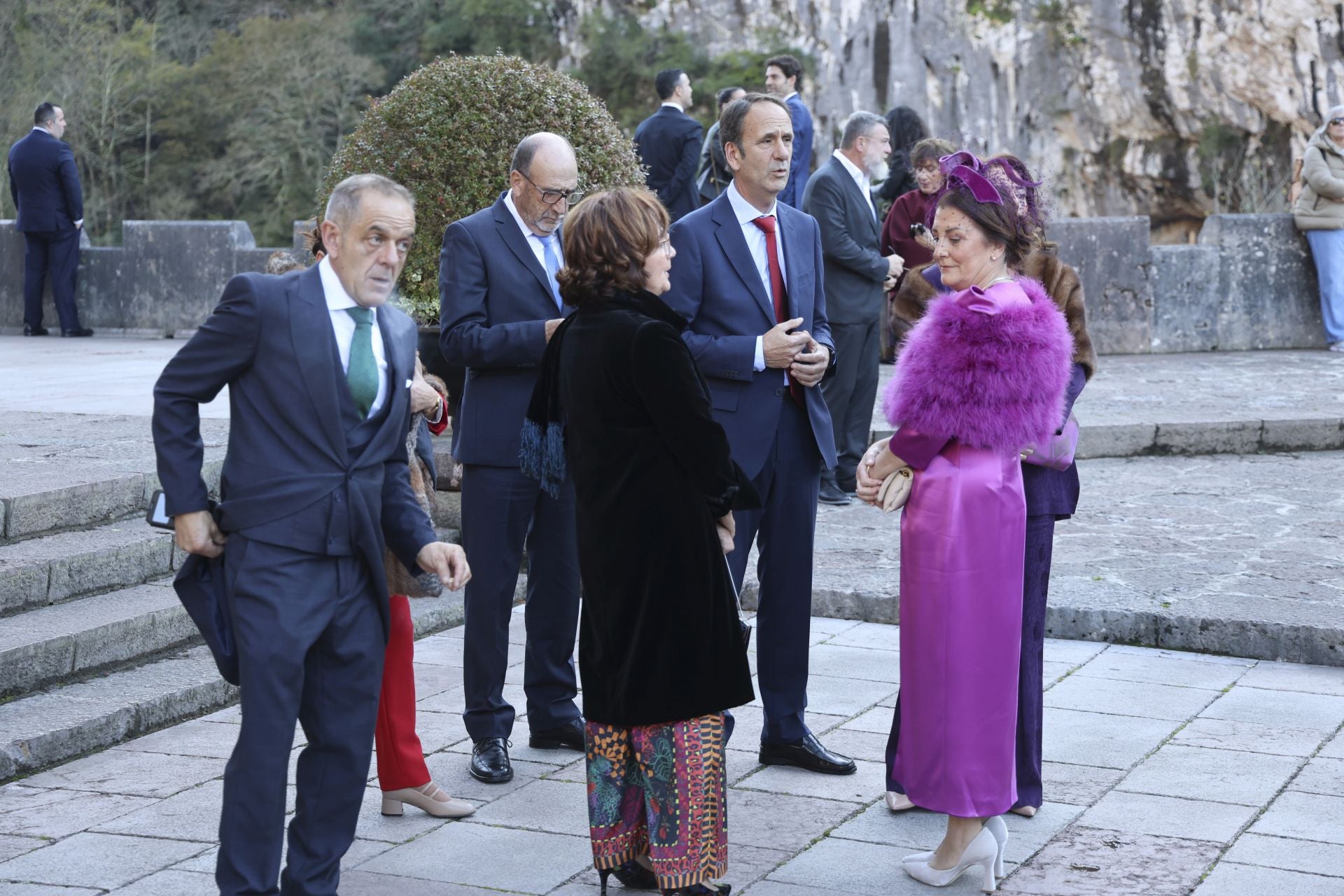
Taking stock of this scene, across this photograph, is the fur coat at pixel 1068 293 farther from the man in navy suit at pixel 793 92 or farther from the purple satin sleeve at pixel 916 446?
the man in navy suit at pixel 793 92

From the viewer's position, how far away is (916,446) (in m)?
3.68

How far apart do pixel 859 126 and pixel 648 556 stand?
4.71 metres

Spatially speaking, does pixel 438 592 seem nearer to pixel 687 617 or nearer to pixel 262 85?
pixel 687 617

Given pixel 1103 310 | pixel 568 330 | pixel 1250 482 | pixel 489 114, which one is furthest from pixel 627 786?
pixel 1103 310

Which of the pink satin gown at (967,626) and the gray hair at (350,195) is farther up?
the gray hair at (350,195)

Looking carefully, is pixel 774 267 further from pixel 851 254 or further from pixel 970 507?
pixel 851 254

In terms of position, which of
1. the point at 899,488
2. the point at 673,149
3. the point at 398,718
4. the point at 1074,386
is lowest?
the point at 398,718

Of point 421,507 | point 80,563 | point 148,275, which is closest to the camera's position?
point 421,507

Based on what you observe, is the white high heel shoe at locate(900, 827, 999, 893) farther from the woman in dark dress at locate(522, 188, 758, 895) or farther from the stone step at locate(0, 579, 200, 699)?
the stone step at locate(0, 579, 200, 699)

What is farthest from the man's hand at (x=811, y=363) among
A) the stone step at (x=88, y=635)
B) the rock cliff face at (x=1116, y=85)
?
the rock cliff face at (x=1116, y=85)

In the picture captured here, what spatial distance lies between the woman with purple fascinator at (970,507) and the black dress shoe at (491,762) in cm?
124

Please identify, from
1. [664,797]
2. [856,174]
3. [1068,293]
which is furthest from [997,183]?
[856,174]

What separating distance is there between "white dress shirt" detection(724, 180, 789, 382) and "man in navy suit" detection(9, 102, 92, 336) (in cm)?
1002

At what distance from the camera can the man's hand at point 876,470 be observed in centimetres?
375
